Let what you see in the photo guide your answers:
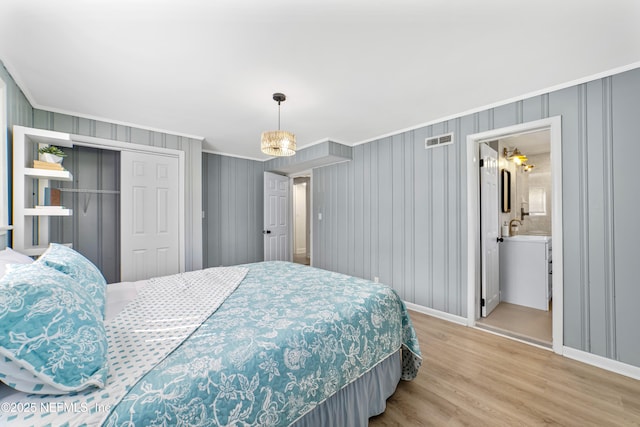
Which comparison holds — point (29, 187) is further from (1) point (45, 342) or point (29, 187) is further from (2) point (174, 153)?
(1) point (45, 342)

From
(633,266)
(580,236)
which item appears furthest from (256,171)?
(633,266)

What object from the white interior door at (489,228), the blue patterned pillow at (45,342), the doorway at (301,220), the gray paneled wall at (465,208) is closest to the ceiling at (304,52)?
the gray paneled wall at (465,208)

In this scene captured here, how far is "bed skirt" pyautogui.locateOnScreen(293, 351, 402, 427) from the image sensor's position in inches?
52.0

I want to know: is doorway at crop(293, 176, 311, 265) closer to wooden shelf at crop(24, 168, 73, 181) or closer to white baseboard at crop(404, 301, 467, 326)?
white baseboard at crop(404, 301, 467, 326)

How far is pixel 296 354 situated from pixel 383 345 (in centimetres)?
72

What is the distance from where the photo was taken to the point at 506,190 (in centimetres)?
402

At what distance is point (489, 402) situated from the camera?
1780 mm

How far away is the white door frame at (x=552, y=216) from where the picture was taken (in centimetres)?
238

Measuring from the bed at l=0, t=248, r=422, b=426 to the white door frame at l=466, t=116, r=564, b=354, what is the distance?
1493 mm

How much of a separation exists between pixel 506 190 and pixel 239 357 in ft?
14.5

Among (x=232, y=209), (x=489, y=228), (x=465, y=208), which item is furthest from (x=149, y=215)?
(x=489, y=228)

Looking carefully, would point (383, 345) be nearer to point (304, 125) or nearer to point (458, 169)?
point (458, 169)

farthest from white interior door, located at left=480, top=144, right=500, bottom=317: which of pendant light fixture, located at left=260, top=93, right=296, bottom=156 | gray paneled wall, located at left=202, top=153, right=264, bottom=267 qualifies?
gray paneled wall, located at left=202, top=153, right=264, bottom=267

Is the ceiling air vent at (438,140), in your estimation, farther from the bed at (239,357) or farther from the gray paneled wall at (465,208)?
the bed at (239,357)
